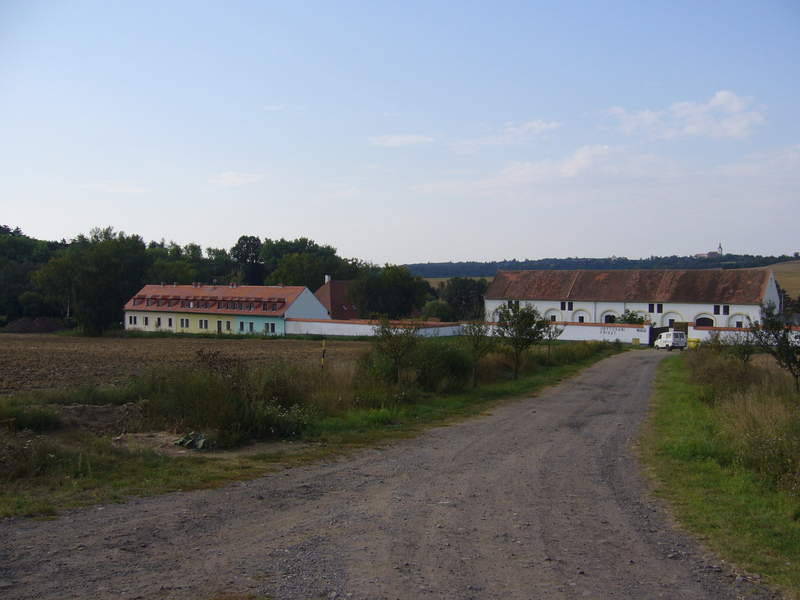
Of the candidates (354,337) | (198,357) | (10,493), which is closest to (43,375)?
(198,357)

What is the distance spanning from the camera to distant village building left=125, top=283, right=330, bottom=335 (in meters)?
60.4

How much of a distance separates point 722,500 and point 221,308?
61.6m

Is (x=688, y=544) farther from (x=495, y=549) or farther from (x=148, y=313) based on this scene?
(x=148, y=313)

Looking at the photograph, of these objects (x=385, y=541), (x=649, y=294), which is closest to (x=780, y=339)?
(x=385, y=541)

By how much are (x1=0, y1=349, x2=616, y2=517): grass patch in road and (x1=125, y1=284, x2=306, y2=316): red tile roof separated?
48.7 meters

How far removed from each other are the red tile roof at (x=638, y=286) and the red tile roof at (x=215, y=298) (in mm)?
25448

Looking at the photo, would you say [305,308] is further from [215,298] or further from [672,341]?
[672,341]

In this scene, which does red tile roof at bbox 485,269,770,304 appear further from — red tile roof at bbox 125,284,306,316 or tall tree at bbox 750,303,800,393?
tall tree at bbox 750,303,800,393

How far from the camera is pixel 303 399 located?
13258mm

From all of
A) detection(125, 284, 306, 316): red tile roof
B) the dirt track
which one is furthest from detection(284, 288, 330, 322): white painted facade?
the dirt track

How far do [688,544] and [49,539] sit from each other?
5.90 meters

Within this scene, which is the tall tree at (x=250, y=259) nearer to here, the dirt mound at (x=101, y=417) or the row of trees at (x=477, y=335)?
the row of trees at (x=477, y=335)

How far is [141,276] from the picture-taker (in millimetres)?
78000

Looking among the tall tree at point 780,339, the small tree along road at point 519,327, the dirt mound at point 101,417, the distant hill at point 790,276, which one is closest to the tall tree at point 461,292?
the distant hill at point 790,276
